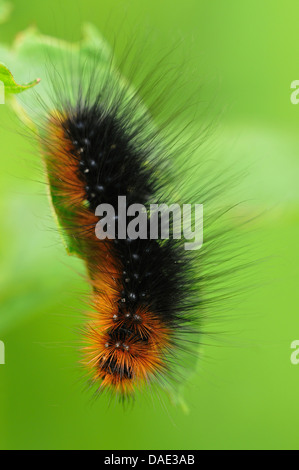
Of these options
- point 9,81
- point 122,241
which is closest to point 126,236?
point 122,241

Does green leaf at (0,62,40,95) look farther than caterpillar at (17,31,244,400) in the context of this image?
No

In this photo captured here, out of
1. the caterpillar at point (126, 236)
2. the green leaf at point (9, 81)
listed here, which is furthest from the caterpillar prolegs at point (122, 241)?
the green leaf at point (9, 81)

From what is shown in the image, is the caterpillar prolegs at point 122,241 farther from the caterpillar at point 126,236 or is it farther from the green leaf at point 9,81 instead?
the green leaf at point 9,81

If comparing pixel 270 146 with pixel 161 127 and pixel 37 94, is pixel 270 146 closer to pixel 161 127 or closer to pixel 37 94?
pixel 161 127

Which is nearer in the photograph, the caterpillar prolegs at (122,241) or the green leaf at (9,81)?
the green leaf at (9,81)

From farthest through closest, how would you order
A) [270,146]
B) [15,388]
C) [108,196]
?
[15,388], [270,146], [108,196]

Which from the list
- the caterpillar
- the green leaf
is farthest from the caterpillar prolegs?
the green leaf

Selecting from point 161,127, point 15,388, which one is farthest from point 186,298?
point 15,388

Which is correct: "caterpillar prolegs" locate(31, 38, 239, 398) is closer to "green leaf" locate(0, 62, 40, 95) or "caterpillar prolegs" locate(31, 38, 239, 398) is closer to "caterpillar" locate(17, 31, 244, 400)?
"caterpillar" locate(17, 31, 244, 400)
